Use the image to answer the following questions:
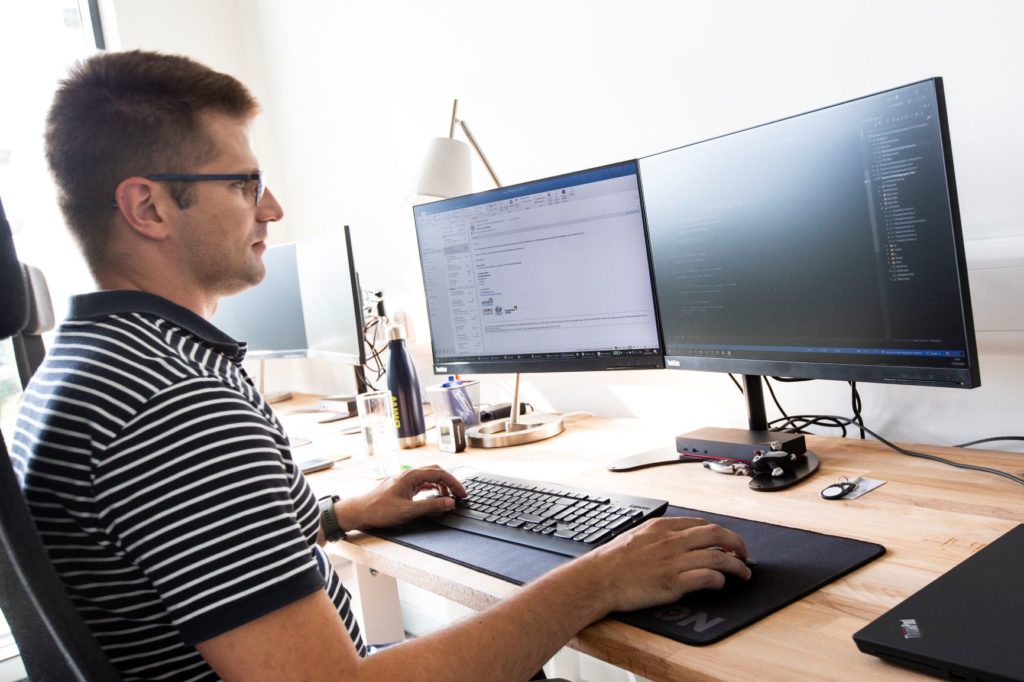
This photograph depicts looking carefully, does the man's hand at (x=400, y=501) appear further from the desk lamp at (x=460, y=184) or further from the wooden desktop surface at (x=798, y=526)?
the desk lamp at (x=460, y=184)

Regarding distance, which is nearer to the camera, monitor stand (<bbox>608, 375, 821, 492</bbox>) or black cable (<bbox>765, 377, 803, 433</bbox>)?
monitor stand (<bbox>608, 375, 821, 492</bbox>)

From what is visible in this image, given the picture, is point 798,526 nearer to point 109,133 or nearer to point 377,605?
point 109,133

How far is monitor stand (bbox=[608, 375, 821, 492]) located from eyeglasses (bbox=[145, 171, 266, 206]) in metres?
0.72

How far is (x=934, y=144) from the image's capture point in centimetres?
97

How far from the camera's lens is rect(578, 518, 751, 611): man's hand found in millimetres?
853

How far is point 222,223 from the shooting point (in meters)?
1.07

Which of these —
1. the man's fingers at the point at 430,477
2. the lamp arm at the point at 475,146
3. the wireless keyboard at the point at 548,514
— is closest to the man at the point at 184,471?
the wireless keyboard at the point at 548,514

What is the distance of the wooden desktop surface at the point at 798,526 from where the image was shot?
731mm

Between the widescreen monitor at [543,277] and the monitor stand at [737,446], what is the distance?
0.51 ft

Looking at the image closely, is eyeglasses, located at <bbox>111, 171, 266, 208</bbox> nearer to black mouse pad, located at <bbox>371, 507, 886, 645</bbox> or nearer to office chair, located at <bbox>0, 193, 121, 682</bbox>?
office chair, located at <bbox>0, 193, 121, 682</bbox>

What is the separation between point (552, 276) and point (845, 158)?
0.64 metres

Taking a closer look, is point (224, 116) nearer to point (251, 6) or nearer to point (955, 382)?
point (955, 382)

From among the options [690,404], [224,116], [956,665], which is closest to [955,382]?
[956,665]

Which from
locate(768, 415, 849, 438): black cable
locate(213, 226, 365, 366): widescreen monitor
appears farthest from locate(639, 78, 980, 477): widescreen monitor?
locate(213, 226, 365, 366): widescreen monitor
